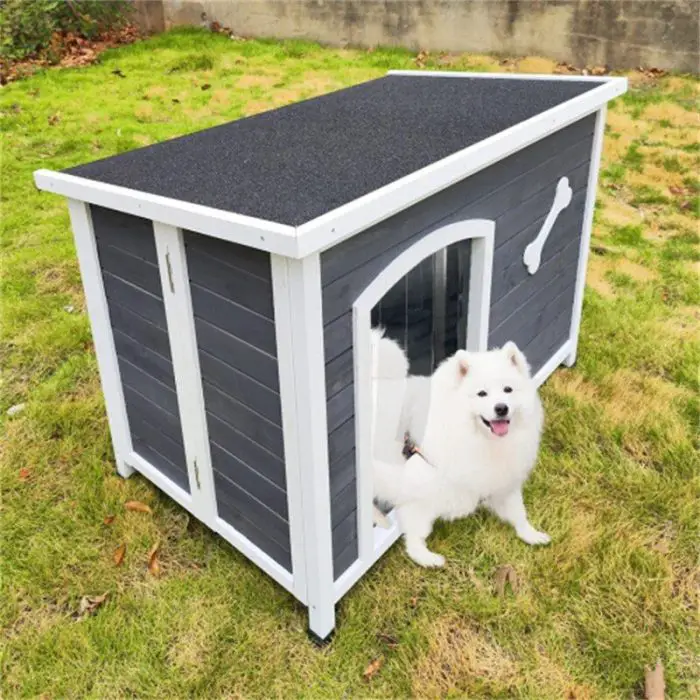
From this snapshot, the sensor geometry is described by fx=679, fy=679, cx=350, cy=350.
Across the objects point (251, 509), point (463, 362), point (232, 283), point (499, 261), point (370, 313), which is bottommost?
point (251, 509)

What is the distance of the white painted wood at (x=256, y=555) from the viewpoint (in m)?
2.22

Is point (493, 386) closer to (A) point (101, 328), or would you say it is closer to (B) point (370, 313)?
(B) point (370, 313)

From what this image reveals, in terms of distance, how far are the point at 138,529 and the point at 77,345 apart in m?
1.57

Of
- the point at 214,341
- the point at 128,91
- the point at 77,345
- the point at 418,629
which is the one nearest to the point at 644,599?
the point at 418,629

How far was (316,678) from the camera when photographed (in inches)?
81.9

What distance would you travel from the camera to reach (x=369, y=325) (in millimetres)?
1919

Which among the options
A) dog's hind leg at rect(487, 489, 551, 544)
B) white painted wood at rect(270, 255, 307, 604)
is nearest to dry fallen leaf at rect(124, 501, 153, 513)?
white painted wood at rect(270, 255, 307, 604)

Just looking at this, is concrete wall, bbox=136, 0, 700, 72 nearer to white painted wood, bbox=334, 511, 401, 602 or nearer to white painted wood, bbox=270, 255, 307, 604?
white painted wood, bbox=334, 511, 401, 602

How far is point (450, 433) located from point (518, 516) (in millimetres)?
552

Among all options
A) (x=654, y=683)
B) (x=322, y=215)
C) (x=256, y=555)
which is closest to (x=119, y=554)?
(x=256, y=555)

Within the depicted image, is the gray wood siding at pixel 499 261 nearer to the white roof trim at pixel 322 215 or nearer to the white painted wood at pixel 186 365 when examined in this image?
the white roof trim at pixel 322 215

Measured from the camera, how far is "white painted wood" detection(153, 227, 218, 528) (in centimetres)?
202

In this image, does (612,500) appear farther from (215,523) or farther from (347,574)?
(215,523)

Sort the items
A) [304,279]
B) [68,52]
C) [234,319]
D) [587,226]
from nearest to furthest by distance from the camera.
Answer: [304,279] → [234,319] → [587,226] → [68,52]
